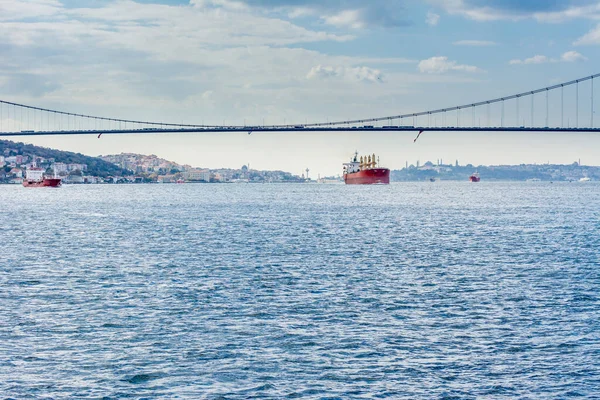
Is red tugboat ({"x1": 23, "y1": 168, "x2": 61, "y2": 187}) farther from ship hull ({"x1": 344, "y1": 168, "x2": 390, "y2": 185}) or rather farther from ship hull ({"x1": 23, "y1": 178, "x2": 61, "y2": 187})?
ship hull ({"x1": 344, "y1": 168, "x2": 390, "y2": 185})

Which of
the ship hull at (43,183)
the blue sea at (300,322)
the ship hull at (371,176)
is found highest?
the ship hull at (371,176)

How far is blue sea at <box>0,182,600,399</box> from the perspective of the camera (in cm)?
1277

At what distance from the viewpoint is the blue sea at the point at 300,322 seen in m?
12.8

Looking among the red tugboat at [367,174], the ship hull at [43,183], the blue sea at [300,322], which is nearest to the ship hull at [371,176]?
the red tugboat at [367,174]

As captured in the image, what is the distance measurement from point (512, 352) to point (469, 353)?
0.80 meters

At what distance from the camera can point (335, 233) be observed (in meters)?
42.9

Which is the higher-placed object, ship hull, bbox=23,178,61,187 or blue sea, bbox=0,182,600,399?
ship hull, bbox=23,178,61,187

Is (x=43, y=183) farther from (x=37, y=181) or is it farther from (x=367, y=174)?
(x=367, y=174)

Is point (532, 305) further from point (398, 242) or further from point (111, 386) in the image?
point (398, 242)

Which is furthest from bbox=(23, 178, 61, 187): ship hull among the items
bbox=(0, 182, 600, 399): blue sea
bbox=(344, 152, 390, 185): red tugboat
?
bbox=(0, 182, 600, 399): blue sea

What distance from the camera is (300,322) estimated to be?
56.2 ft

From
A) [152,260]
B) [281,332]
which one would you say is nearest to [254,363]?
[281,332]

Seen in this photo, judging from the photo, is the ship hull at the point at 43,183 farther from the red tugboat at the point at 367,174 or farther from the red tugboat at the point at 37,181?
the red tugboat at the point at 367,174

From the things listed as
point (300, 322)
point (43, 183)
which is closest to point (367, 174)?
point (43, 183)
